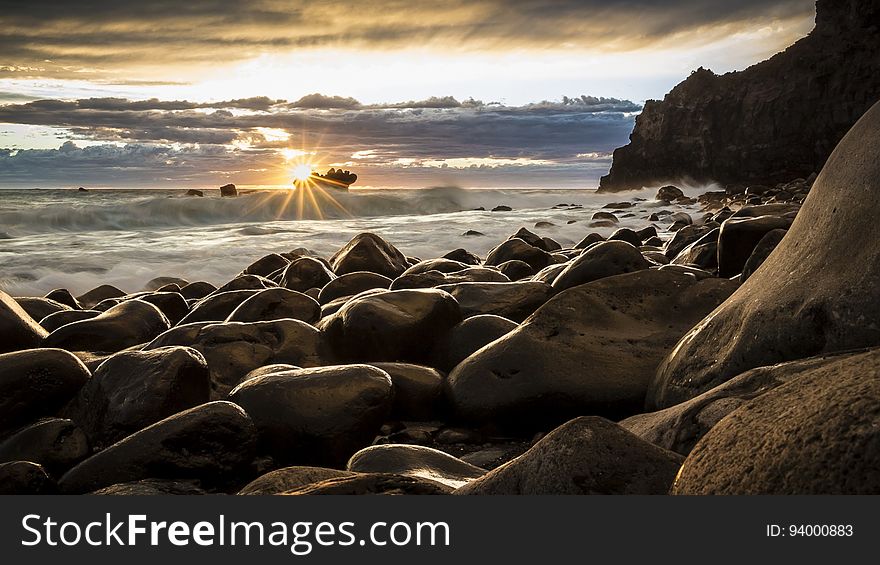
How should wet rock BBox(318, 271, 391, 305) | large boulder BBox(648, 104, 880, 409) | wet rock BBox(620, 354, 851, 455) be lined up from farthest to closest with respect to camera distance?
wet rock BBox(318, 271, 391, 305), large boulder BBox(648, 104, 880, 409), wet rock BBox(620, 354, 851, 455)

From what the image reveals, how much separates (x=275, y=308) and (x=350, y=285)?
1.02 metres

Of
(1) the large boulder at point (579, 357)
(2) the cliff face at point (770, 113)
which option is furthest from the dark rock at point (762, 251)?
(2) the cliff face at point (770, 113)

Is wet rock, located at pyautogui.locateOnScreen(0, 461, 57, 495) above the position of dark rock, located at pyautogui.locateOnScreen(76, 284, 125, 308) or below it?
above

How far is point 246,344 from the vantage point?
13.1 ft

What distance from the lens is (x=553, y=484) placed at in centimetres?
170

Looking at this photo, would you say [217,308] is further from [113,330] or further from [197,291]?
[197,291]

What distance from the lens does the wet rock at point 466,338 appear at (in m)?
3.90

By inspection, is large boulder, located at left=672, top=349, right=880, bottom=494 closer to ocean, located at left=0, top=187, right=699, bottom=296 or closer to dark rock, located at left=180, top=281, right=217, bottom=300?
dark rock, located at left=180, top=281, right=217, bottom=300

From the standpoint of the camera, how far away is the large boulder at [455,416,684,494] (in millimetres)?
1701

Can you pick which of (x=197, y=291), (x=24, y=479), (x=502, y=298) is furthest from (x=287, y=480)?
(x=197, y=291)

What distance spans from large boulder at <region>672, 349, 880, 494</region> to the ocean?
34.2 ft

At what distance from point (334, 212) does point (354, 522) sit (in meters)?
25.3

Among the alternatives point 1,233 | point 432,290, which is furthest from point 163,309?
point 1,233

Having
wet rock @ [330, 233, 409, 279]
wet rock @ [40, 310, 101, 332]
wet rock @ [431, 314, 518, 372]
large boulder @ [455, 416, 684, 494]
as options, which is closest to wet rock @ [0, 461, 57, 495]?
large boulder @ [455, 416, 684, 494]
